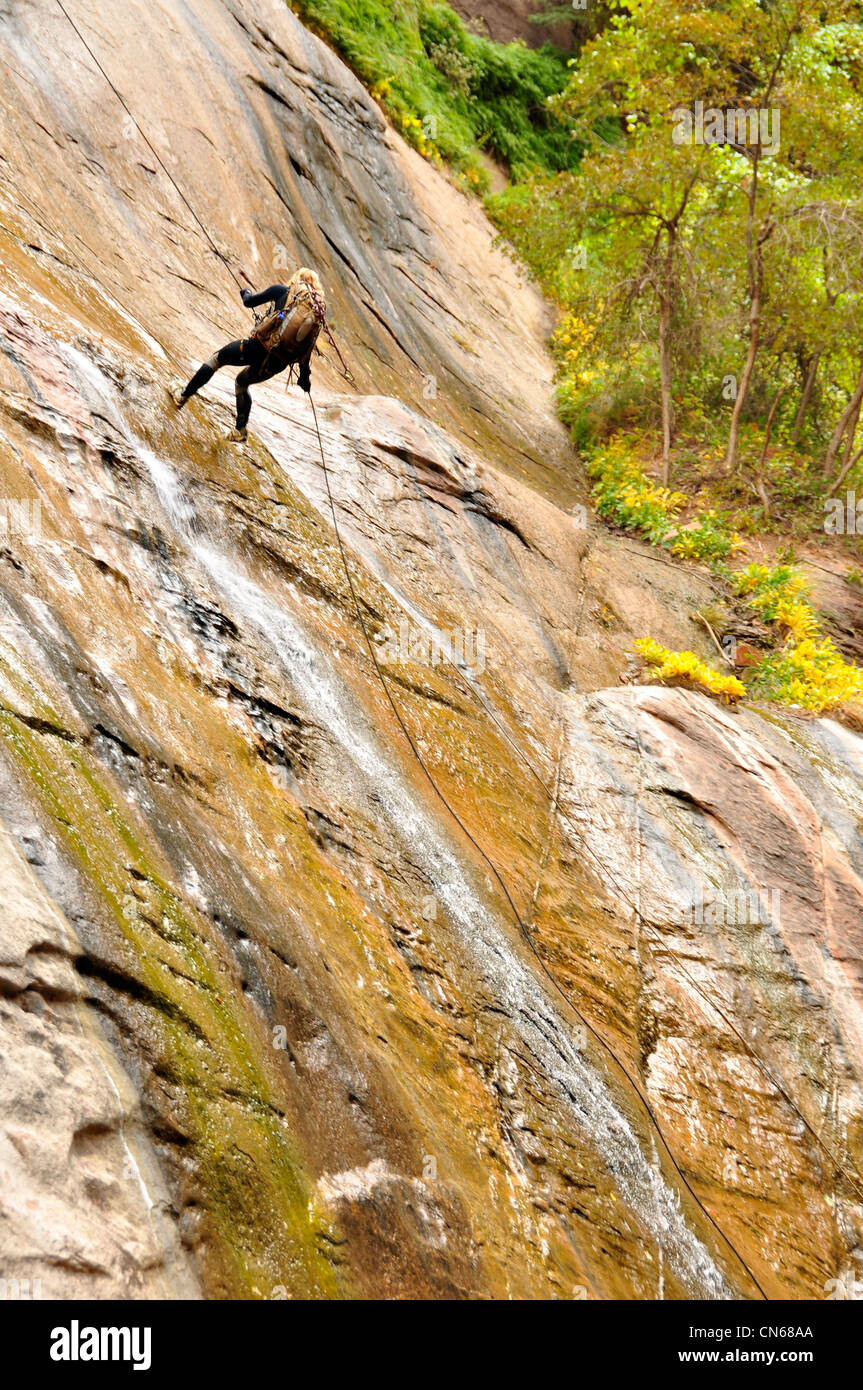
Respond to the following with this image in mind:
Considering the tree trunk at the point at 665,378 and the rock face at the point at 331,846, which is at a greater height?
the tree trunk at the point at 665,378

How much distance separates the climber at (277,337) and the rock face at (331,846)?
45 centimetres

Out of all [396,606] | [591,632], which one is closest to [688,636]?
[591,632]

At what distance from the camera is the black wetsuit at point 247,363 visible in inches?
317

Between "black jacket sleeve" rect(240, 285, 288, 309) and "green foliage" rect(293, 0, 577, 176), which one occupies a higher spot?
"green foliage" rect(293, 0, 577, 176)

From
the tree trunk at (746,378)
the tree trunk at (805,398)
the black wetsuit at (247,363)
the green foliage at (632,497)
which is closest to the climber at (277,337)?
the black wetsuit at (247,363)

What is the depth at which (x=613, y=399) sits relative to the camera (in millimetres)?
19219

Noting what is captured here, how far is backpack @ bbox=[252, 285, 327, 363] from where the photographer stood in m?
8.05


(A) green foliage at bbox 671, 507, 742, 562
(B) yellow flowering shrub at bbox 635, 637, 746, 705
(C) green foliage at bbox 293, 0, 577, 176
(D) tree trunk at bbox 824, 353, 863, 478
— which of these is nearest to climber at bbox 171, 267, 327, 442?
(B) yellow flowering shrub at bbox 635, 637, 746, 705

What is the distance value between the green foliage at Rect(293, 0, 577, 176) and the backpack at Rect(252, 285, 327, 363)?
44.5 ft

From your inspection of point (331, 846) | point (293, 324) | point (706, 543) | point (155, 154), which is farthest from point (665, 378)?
point (331, 846)

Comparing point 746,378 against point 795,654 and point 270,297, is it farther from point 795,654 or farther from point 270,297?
point 270,297

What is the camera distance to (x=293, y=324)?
317 inches

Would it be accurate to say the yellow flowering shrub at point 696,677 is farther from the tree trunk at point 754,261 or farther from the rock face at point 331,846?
the tree trunk at point 754,261

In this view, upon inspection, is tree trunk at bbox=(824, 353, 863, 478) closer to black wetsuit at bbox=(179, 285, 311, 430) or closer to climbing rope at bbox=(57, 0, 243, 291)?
climbing rope at bbox=(57, 0, 243, 291)
